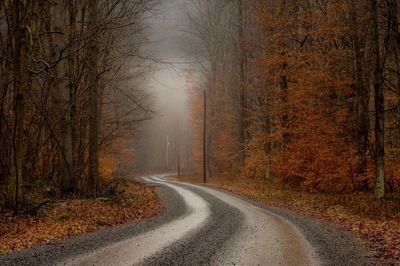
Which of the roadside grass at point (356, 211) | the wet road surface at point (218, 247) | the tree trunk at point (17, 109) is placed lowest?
the roadside grass at point (356, 211)

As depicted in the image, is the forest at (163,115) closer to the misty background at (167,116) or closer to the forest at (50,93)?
the forest at (50,93)

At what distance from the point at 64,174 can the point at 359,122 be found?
1413 centimetres

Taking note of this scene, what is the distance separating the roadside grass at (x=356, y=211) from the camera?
8981mm

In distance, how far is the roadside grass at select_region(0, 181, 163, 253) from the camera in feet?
28.5

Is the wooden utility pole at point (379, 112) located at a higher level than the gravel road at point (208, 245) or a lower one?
higher

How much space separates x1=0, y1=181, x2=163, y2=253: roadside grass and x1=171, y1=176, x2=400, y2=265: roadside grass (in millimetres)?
6536

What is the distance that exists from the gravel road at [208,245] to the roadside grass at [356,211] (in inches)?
23.1

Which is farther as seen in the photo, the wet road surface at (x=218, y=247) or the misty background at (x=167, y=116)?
the misty background at (x=167, y=116)

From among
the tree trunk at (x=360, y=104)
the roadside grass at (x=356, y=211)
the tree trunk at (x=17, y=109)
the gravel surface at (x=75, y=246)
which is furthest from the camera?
the tree trunk at (x=360, y=104)

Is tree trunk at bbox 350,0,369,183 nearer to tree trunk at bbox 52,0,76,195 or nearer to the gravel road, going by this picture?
the gravel road

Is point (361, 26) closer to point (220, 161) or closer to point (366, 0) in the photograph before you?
point (366, 0)

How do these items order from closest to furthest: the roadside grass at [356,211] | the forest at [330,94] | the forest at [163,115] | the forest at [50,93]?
1. the roadside grass at [356,211]
2. the forest at [50,93]
3. the forest at [163,115]
4. the forest at [330,94]

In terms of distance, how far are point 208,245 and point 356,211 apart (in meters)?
7.95

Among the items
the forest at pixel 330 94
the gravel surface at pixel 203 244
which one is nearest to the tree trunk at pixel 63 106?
the gravel surface at pixel 203 244
